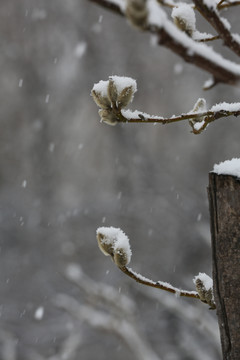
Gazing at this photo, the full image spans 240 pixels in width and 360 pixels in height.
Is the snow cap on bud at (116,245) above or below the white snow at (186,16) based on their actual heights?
below

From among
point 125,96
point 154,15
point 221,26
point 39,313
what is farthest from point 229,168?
point 39,313

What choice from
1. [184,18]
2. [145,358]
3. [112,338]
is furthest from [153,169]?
[184,18]

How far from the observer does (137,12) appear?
0.54 meters

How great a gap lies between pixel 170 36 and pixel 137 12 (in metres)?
0.04

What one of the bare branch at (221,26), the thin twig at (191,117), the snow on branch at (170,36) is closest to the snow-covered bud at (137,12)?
the snow on branch at (170,36)

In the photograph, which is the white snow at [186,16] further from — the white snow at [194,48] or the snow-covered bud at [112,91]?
the white snow at [194,48]

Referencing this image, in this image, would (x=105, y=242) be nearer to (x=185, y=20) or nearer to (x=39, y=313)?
(x=185, y=20)

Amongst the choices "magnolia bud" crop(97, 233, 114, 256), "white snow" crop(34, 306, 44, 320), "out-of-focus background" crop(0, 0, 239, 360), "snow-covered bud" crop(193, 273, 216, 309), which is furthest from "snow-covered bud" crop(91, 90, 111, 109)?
"white snow" crop(34, 306, 44, 320)

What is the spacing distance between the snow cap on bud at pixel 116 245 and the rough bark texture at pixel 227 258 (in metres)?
0.22

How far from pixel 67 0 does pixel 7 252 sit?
7198 millimetres

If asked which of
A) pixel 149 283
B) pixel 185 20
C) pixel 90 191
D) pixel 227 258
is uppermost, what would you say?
pixel 185 20

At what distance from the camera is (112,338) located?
30.8ft

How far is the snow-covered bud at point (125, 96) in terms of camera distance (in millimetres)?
1017

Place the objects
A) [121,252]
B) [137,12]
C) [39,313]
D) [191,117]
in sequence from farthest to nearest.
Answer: [39,313]
[121,252]
[191,117]
[137,12]
